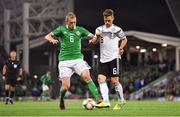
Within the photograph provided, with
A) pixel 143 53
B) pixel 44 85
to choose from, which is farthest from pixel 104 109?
pixel 143 53

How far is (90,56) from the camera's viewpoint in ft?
181

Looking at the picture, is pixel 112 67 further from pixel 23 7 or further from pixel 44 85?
pixel 23 7

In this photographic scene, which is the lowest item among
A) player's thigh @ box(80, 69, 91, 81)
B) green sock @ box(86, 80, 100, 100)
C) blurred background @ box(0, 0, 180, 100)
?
green sock @ box(86, 80, 100, 100)

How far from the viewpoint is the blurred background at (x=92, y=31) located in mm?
50750

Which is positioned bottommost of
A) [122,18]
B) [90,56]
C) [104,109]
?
[104,109]

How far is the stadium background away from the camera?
50906 millimetres

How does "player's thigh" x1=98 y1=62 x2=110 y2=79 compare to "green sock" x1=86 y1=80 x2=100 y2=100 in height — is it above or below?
above

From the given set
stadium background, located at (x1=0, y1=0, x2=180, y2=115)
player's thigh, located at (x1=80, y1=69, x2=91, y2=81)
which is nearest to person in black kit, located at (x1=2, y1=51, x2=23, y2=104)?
player's thigh, located at (x1=80, y1=69, x2=91, y2=81)

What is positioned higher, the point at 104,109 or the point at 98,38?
the point at 98,38

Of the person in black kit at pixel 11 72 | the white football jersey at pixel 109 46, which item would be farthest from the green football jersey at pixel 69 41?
the person in black kit at pixel 11 72

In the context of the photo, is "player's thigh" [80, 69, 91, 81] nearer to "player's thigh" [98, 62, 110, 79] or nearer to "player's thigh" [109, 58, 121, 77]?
"player's thigh" [98, 62, 110, 79]

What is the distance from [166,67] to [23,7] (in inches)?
570

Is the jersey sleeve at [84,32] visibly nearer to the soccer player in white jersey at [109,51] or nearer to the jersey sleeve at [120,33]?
the soccer player in white jersey at [109,51]

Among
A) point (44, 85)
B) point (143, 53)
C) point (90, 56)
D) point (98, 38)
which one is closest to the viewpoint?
point (98, 38)
